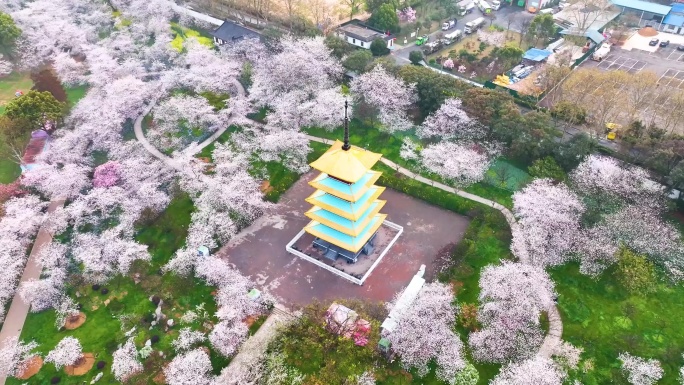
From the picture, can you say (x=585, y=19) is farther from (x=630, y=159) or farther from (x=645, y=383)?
(x=645, y=383)

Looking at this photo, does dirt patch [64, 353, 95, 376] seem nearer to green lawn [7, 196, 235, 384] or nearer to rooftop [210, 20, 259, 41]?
green lawn [7, 196, 235, 384]

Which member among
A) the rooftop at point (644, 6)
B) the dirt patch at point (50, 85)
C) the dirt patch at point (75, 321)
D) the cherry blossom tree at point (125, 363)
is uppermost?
the rooftop at point (644, 6)

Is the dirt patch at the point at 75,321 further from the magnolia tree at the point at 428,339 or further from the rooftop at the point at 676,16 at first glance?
the rooftop at the point at 676,16

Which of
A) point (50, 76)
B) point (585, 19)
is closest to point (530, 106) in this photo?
point (585, 19)

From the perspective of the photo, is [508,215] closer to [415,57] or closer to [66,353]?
[415,57]

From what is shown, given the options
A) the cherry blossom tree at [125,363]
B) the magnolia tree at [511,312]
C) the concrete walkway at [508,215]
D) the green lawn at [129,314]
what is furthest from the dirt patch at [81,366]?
the concrete walkway at [508,215]

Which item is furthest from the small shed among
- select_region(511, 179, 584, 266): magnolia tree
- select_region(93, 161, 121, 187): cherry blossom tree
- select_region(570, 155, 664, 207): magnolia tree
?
select_region(570, 155, 664, 207): magnolia tree

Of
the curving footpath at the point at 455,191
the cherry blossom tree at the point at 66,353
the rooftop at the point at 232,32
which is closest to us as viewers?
the cherry blossom tree at the point at 66,353
